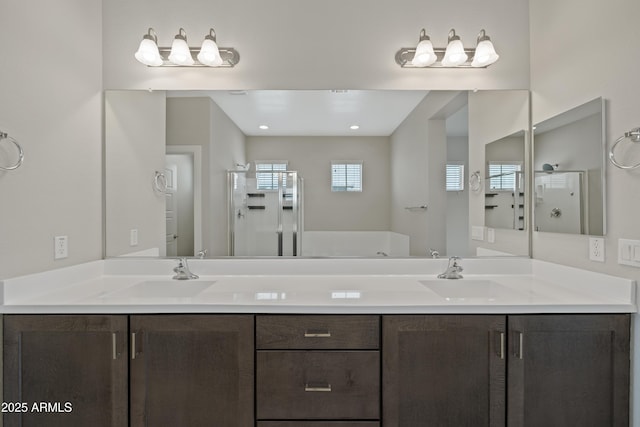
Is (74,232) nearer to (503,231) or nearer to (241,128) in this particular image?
(241,128)

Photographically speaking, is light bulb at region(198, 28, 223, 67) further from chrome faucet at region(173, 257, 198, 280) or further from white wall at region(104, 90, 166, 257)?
chrome faucet at region(173, 257, 198, 280)

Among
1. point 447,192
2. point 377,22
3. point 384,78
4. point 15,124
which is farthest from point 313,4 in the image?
point 15,124

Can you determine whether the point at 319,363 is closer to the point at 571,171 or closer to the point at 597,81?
the point at 571,171

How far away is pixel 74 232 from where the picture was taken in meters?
1.76

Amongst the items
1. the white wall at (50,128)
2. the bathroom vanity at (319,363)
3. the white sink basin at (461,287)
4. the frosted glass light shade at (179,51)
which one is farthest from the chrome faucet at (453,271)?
the white wall at (50,128)

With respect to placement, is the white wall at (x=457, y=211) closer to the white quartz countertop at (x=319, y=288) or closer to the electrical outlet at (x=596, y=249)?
the white quartz countertop at (x=319, y=288)

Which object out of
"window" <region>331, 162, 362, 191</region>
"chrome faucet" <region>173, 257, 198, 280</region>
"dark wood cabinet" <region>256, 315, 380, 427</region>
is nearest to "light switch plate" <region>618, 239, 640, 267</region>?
"dark wood cabinet" <region>256, 315, 380, 427</region>

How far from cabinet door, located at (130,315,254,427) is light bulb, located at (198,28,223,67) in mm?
1332

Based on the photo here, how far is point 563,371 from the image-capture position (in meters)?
1.36

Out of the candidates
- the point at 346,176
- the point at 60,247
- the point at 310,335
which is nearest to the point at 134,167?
the point at 60,247

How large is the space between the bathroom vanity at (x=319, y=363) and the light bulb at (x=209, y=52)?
4.20ft

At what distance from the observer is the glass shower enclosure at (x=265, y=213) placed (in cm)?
203

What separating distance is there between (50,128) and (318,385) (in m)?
1.64

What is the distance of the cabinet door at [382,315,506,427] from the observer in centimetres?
135
